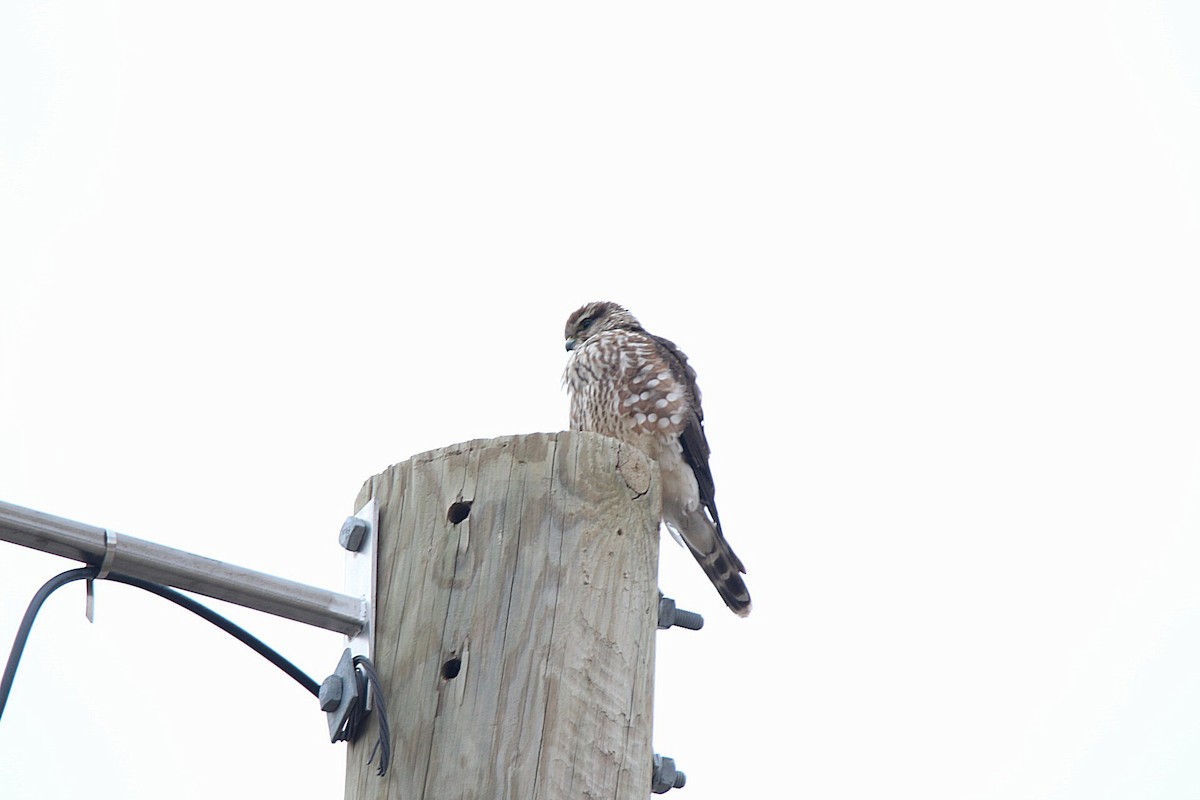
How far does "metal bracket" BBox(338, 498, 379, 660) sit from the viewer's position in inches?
80.0

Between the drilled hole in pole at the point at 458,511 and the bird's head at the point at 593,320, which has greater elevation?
the bird's head at the point at 593,320

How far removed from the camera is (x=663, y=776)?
80.5 inches

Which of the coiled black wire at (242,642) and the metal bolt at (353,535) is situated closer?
the coiled black wire at (242,642)

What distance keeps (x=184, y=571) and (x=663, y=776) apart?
0.76 metres

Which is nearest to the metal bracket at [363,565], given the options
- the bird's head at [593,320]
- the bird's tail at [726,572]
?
the bird's tail at [726,572]

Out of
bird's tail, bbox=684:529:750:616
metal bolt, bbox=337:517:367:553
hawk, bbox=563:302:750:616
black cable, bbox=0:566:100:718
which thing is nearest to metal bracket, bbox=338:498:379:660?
metal bolt, bbox=337:517:367:553

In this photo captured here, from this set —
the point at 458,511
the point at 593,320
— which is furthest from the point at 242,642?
the point at 593,320

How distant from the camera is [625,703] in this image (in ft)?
6.33

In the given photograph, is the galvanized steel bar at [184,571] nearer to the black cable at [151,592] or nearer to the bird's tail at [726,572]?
the black cable at [151,592]

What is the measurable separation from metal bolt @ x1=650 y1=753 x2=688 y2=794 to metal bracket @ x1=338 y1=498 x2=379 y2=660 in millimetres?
451

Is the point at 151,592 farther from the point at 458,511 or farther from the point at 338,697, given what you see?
the point at 458,511

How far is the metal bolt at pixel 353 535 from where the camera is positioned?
2084 mm

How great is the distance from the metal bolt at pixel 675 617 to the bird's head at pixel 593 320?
2.61 m

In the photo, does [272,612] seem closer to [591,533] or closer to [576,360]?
[591,533]
